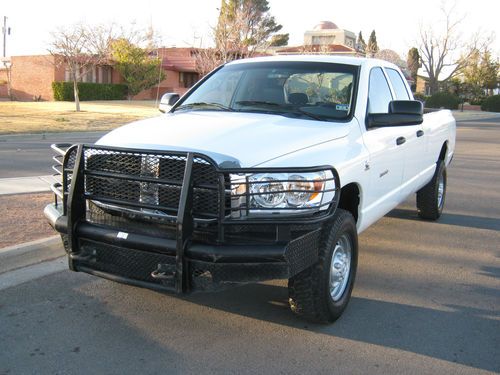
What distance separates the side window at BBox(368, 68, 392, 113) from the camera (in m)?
5.09

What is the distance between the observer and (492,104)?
5256 centimetres

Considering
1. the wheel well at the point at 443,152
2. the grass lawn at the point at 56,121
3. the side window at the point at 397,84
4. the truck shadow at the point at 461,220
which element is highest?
the side window at the point at 397,84

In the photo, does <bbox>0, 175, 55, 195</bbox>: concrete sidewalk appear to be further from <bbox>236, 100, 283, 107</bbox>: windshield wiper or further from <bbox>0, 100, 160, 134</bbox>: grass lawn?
<bbox>0, 100, 160, 134</bbox>: grass lawn

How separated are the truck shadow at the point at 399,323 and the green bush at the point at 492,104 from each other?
53.0 meters

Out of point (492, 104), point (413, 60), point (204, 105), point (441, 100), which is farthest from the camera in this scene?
point (413, 60)

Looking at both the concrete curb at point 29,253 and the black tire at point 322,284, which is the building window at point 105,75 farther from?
the black tire at point 322,284

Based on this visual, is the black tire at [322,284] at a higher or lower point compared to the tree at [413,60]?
lower

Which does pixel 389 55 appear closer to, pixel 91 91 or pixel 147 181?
pixel 91 91

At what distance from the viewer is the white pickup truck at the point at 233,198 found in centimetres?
344

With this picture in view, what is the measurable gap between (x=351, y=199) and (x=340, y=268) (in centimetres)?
61

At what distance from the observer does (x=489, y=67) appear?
186 feet

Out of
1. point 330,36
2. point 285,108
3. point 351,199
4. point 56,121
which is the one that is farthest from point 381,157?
point 330,36

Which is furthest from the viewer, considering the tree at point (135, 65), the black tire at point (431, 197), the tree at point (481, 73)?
the tree at point (481, 73)

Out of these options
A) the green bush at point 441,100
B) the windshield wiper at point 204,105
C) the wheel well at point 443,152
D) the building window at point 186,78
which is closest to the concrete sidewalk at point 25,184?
the windshield wiper at point 204,105
